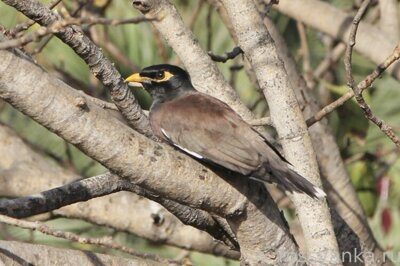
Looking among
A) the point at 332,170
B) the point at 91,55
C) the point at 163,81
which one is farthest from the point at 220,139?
the point at 332,170

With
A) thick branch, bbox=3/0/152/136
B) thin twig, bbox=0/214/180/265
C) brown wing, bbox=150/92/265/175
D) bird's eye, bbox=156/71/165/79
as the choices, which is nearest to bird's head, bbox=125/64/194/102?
bird's eye, bbox=156/71/165/79

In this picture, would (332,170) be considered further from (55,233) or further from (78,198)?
(55,233)

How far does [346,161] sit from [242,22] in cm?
252

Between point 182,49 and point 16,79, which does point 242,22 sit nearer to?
point 182,49

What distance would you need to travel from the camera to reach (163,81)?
15.3 ft

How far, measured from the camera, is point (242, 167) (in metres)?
3.55

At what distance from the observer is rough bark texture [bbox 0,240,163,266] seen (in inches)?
127

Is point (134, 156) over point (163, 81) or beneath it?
beneath

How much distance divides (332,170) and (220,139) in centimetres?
154

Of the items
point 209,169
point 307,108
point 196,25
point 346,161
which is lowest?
point 209,169

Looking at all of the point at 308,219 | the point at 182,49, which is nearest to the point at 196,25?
the point at 182,49

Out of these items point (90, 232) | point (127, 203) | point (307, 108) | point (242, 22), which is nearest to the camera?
point (242, 22)

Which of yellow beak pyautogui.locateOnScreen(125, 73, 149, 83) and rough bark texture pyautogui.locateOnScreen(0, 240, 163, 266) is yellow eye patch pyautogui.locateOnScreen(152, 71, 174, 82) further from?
rough bark texture pyautogui.locateOnScreen(0, 240, 163, 266)

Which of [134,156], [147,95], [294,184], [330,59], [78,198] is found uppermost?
[330,59]
